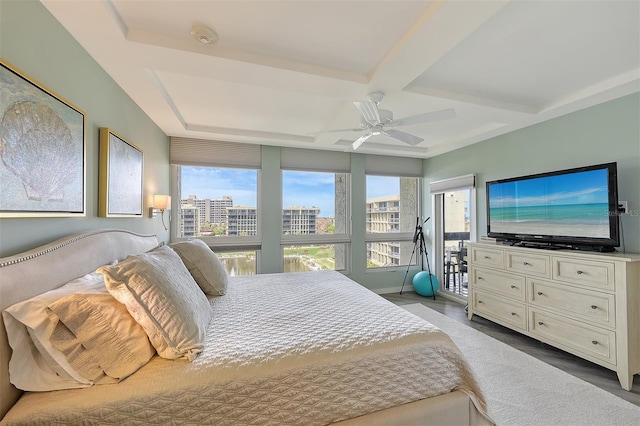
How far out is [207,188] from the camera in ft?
12.8

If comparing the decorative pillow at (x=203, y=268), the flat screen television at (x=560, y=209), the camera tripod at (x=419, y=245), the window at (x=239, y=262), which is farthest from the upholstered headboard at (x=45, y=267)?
the camera tripod at (x=419, y=245)

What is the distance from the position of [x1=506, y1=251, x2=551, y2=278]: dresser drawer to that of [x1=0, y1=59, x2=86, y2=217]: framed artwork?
3917 mm

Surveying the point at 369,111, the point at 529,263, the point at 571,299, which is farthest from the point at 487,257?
the point at 369,111

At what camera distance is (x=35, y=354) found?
0.99m

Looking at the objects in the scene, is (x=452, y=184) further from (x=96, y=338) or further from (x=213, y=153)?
(x=96, y=338)

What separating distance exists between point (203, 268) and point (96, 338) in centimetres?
99

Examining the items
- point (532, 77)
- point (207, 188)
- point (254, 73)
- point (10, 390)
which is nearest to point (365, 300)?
point (10, 390)

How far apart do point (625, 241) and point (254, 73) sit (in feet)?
11.9

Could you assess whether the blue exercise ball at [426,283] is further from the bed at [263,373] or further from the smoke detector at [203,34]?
the smoke detector at [203,34]

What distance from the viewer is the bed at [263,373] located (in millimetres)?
949

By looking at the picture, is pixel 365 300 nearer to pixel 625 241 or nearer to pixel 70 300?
pixel 70 300

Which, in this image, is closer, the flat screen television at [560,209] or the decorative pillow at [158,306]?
the decorative pillow at [158,306]

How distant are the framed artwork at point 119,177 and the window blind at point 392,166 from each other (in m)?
3.36

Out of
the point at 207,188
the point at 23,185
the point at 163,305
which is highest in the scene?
the point at 207,188
